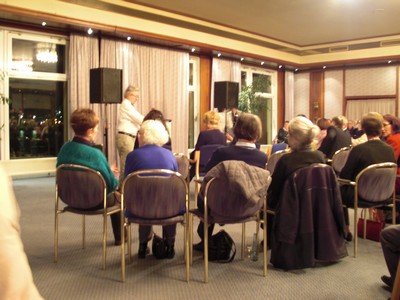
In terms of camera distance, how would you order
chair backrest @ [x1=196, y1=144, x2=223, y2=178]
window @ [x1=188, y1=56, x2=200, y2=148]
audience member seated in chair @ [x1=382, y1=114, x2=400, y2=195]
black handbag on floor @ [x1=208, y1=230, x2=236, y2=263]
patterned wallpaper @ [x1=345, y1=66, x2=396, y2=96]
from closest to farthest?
1. black handbag on floor @ [x1=208, y1=230, x2=236, y2=263]
2. audience member seated in chair @ [x1=382, y1=114, x2=400, y2=195]
3. chair backrest @ [x1=196, y1=144, x2=223, y2=178]
4. window @ [x1=188, y1=56, x2=200, y2=148]
5. patterned wallpaper @ [x1=345, y1=66, x2=396, y2=96]

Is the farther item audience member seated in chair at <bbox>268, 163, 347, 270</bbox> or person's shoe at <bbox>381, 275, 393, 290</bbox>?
audience member seated in chair at <bbox>268, 163, 347, 270</bbox>

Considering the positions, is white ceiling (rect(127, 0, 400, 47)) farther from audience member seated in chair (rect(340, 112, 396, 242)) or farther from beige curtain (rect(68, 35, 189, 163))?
audience member seated in chair (rect(340, 112, 396, 242))

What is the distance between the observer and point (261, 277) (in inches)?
126

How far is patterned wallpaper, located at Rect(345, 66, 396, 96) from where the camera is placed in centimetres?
1244

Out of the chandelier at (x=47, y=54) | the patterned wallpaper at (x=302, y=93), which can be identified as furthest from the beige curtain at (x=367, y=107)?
Result: the chandelier at (x=47, y=54)

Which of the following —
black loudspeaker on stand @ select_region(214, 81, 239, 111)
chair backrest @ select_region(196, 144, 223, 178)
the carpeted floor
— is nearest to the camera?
the carpeted floor

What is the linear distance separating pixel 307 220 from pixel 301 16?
7533mm

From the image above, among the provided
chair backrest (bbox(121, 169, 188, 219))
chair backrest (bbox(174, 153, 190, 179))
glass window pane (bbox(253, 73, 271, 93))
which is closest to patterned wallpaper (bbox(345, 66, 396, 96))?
glass window pane (bbox(253, 73, 271, 93))

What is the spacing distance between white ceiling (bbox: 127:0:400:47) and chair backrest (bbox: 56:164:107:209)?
6.30 m

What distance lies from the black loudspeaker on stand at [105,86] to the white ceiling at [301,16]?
91.8 inches

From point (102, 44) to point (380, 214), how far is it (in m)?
6.22

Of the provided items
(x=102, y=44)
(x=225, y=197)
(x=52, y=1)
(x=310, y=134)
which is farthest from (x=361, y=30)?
(x=225, y=197)

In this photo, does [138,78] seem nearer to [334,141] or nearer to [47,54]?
[47,54]

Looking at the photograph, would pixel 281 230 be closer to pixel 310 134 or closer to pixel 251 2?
pixel 310 134
